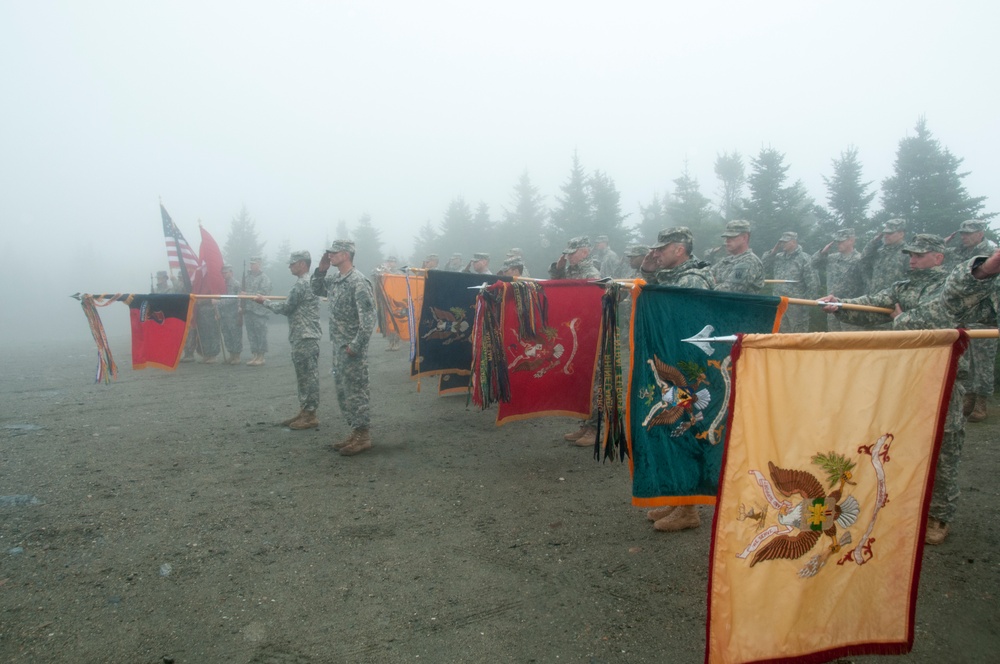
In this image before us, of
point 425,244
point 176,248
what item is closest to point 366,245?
point 425,244

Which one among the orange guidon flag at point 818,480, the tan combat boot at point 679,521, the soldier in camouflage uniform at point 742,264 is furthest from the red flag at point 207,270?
the orange guidon flag at point 818,480

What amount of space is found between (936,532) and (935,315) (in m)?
1.44

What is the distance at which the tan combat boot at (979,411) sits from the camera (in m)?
6.52

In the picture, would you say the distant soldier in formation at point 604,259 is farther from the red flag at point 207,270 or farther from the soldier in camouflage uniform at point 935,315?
the soldier in camouflage uniform at point 935,315

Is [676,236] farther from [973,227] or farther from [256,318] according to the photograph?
[256,318]

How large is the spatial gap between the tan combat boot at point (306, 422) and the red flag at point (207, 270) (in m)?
7.73

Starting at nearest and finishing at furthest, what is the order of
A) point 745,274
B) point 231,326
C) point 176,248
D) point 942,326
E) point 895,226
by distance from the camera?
point 942,326, point 745,274, point 895,226, point 176,248, point 231,326

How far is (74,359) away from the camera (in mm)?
15133

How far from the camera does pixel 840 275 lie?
398 inches

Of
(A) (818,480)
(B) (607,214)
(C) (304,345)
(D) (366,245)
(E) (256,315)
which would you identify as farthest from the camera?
(D) (366,245)

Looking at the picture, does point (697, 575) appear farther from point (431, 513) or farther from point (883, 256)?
point (883, 256)

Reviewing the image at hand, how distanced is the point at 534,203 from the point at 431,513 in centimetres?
2611

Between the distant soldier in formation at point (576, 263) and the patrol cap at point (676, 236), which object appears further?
the distant soldier in formation at point (576, 263)

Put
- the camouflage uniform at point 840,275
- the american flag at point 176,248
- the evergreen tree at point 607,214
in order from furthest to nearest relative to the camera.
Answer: the evergreen tree at point 607,214
the american flag at point 176,248
the camouflage uniform at point 840,275
